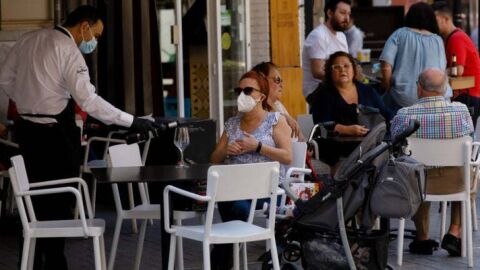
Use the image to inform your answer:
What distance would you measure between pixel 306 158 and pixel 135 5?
340 cm

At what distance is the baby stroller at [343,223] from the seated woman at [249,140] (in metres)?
0.52

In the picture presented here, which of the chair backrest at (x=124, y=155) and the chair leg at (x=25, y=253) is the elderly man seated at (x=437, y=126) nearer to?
the chair backrest at (x=124, y=155)

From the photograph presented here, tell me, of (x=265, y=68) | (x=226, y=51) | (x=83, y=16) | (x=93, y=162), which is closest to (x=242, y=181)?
(x=83, y=16)

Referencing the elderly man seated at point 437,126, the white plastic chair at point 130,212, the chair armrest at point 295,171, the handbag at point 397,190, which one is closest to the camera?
the handbag at point 397,190

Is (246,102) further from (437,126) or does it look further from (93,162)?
(93,162)

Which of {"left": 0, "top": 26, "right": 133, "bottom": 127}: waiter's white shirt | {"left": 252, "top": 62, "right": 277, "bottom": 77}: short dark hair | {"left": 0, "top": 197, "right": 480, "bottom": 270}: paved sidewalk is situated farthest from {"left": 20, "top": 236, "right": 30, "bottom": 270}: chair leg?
{"left": 252, "top": 62, "right": 277, "bottom": 77}: short dark hair

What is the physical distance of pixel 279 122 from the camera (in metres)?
8.51

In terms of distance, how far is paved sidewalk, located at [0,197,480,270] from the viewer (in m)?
9.25

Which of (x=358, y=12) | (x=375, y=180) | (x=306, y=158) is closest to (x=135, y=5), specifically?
(x=306, y=158)

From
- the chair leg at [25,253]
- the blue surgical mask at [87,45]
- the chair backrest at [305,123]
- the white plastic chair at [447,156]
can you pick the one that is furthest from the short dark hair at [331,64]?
the chair leg at [25,253]

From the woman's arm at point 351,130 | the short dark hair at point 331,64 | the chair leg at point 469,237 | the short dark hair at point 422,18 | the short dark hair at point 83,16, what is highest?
the short dark hair at point 83,16

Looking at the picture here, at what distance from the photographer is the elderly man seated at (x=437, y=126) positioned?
9.12 meters

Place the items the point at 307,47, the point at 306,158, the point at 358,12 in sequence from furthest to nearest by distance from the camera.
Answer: the point at 358,12 → the point at 307,47 → the point at 306,158

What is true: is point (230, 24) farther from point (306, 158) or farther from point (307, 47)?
point (306, 158)
